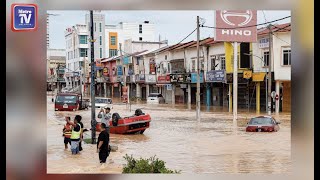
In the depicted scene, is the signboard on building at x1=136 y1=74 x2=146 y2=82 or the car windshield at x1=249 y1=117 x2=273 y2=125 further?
the signboard on building at x1=136 y1=74 x2=146 y2=82

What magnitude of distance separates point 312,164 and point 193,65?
186 centimetres

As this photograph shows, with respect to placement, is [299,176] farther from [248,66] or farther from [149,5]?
[149,5]

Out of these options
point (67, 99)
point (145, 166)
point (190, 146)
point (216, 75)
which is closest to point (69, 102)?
point (67, 99)

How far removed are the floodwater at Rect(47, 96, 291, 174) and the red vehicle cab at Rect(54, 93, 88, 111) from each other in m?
0.08

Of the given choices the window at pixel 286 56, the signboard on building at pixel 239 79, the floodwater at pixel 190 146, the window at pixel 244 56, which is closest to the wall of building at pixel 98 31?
the floodwater at pixel 190 146

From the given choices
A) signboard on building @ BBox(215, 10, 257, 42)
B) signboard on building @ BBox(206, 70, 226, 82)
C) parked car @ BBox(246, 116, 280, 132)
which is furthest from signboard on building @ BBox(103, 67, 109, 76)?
parked car @ BBox(246, 116, 280, 132)

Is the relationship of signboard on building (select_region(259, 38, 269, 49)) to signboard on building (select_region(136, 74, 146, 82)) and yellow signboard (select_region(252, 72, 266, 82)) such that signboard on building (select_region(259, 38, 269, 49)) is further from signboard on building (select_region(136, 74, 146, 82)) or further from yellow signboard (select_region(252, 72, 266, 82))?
signboard on building (select_region(136, 74, 146, 82))

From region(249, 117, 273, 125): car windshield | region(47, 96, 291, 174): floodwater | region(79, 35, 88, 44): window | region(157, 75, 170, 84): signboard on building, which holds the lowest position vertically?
region(47, 96, 291, 174): floodwater

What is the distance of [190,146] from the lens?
18.7 ft

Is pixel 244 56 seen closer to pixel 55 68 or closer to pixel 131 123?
pixel 131 123

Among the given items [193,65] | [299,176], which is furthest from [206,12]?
[299,176]

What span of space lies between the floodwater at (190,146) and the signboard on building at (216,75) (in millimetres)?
383

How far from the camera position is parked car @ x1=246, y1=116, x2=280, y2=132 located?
568 centimetres

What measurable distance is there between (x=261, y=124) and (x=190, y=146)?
0.84 metres
